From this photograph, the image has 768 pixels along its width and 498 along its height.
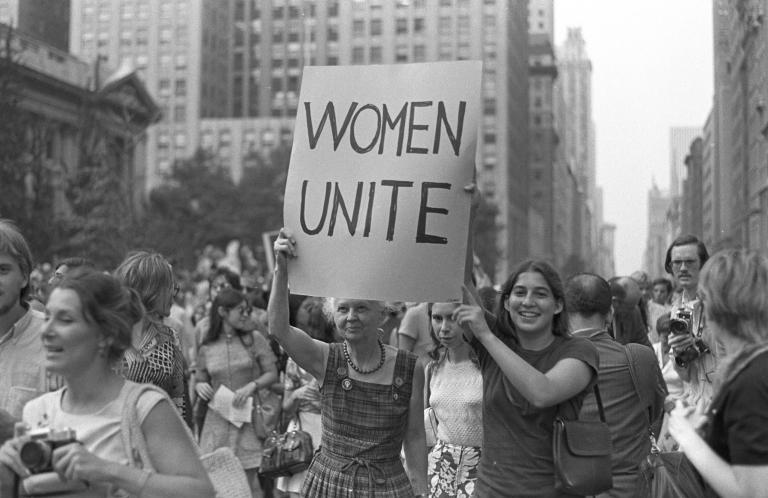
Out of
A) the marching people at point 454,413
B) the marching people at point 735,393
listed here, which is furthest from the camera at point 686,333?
the marching people at point 735,393

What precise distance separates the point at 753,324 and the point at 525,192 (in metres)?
130

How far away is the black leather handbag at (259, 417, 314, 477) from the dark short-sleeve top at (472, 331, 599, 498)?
2181 mm

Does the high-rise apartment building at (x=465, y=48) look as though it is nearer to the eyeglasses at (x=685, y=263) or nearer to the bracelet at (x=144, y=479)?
the eyeglasses at (x=685, y=263)

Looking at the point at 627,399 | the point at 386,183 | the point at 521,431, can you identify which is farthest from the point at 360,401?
the point at 627,399

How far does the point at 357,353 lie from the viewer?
489cm

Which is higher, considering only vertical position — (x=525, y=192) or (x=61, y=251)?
(x=525, y=192)

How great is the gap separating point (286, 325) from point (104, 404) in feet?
5.29

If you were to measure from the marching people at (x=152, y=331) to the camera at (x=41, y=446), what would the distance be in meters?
2.03

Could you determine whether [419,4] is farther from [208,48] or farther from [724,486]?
[724,486]

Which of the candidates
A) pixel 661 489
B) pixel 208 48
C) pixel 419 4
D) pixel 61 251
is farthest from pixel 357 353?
pixel 208 48

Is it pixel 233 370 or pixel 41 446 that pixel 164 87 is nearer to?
pixel 233 370

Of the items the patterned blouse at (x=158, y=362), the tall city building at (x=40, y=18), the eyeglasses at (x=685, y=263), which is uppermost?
the tall city building at (x=40, y=18)

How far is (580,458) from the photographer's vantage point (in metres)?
4.14

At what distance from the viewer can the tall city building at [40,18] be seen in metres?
42.0
